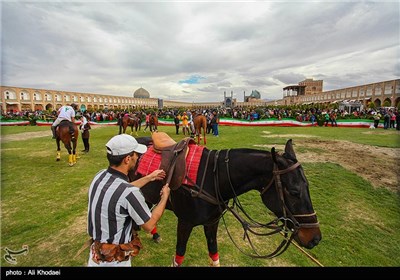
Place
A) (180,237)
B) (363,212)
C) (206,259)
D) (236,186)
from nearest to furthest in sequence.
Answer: (236,186), (180,237), (206,259), (363,212)

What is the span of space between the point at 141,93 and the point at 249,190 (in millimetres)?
109207

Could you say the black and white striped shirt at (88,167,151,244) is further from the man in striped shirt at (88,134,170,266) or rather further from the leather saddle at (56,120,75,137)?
the leather saddle at (56,120,75,137)

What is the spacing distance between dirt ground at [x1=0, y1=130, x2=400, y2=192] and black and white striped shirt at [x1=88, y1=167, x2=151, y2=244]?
7.23 meters

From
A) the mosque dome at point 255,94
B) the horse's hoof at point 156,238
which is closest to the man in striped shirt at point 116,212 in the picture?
the horse's hoof at point 156,238

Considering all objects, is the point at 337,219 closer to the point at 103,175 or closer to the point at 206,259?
the point at 206,259

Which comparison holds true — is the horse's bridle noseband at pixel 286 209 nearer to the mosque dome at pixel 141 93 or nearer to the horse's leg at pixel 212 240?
the horse's leg at pixel 212 240

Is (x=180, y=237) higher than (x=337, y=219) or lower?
higher

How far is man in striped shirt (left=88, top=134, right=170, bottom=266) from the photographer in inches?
65.7

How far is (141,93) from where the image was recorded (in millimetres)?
104375

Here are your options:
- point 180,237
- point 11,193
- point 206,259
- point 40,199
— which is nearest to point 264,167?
point 180,237

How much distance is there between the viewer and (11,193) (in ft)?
17.9

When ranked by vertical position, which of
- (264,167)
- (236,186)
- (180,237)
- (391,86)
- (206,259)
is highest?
(391,86)

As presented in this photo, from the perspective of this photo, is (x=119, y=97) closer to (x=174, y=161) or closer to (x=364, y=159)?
(x=364, y=159)

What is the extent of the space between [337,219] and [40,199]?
696cm
